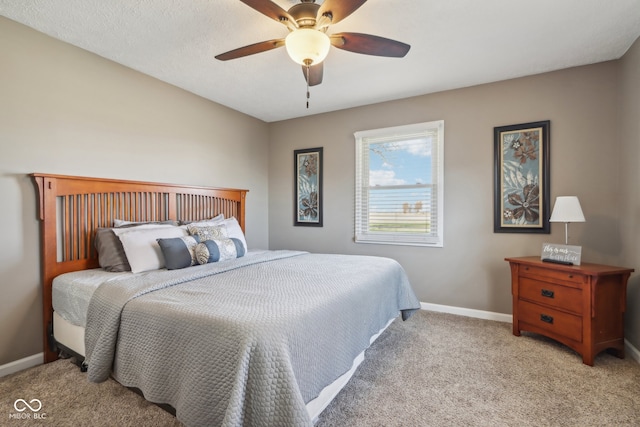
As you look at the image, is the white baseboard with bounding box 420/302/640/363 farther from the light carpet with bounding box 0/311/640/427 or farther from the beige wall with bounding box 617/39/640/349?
the beige wall with bounding box 617/39/640/349

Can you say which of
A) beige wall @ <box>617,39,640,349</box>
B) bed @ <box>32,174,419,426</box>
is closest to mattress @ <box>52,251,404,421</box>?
bed @ <box>32,174,419,426</box>

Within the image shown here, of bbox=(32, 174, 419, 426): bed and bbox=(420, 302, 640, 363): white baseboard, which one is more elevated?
bbox=(32, 174, 419, 426): bed

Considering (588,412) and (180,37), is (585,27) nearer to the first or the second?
(588,412)

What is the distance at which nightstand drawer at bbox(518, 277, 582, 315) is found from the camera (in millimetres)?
2285

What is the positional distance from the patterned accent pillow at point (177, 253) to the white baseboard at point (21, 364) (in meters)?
1.15

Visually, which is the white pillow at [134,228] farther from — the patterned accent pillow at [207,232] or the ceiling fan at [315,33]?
the ceiling fan at [315,33]

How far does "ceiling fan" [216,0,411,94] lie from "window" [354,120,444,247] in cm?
169

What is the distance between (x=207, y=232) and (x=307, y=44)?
1801 millimetres

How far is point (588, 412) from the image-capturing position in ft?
5.50

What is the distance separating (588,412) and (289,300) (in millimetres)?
1828

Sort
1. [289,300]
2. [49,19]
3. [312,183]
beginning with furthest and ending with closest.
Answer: [312,183] < [49,19] < [289,300]

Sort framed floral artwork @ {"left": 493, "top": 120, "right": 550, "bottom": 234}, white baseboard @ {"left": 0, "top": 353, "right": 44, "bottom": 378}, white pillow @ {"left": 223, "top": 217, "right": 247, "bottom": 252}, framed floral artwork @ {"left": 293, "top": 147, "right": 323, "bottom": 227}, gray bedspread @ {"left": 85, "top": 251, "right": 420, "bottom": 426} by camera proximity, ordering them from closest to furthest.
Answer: gray bedspread @ {"left": 85, "top": 251, "right": 420, "bottom": 426} → white baseboard @ {"left": 0, "top": 353, "right": 44, "bottom": 378} → framed floral artwork @ {"left": 493, "top": 120, "right": 550, "bottom": 234} → white pillow @ {"left": 223, "top": 217, "right": 247, "bottom": 252} → framed floral artwork @ {"left": 293, "top": 147, "right": 323, "bottom": 227}

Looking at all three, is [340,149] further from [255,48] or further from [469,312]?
[469,312]

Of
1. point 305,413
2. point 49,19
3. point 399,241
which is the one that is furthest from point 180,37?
point 399,241
